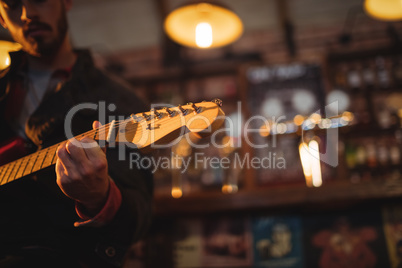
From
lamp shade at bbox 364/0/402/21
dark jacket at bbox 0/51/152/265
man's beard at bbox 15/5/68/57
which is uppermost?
lamp shade at bbox 364/0/402/21

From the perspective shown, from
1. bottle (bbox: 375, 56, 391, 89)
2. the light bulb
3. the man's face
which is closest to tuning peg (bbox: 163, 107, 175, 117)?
the man's face

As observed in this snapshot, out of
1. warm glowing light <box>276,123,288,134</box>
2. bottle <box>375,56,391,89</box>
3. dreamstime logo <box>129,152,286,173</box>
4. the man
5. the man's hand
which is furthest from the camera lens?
bottle <box>375,56,391,89</box>

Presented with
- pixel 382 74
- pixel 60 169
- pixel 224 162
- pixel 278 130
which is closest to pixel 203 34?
pixel 278 130

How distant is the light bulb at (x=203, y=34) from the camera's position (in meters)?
3.03

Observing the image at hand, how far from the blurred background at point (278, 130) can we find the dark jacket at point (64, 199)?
1.11 metres

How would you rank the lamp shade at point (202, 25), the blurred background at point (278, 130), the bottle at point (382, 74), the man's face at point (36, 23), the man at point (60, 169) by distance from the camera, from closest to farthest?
1. the man at point (60, 169)
2. the man's face at point (36, 23)
3. the blurred background at point (278, 130)
4. the lamp shade at point (202, 25)
5. the bottle at point (382, 74)

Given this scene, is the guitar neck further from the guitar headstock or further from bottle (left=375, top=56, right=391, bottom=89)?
→ bottle (left=375, top=56, right=391, bottom=89)

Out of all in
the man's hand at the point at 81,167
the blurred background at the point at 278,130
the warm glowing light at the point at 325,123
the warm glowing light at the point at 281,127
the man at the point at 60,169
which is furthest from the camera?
the warm glowing light at the point at 281,127

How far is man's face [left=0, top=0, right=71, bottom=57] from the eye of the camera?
145 cm

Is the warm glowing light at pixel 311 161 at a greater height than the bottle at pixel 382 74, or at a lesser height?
lesser

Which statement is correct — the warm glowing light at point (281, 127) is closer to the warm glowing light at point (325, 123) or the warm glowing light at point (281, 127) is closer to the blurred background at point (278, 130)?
the blurred background at point (278, 130)

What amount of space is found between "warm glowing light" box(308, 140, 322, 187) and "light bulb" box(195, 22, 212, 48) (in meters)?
1.40

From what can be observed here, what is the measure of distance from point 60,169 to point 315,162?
323 centimetres

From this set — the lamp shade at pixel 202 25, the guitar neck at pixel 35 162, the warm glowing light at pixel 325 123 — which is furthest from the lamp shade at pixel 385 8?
the guitar neck at pixel 35 162
